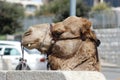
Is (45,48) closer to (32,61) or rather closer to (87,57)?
(87,57)

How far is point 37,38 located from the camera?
4.57 meters

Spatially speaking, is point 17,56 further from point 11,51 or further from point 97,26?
point 97,26

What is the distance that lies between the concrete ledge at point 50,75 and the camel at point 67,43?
11.8 inches

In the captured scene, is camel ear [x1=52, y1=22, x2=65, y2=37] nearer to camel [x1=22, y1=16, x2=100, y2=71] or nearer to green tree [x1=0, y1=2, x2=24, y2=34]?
camel [x1=22, y1=16, x2=100, y2=71]

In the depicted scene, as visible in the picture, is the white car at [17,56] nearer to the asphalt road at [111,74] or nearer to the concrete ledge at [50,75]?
the asphalt road at [111,74]

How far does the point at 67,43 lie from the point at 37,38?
0.28 metres

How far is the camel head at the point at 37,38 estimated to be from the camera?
4566mm

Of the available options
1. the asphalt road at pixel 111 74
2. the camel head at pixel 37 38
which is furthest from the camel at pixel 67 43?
the asphalt road at pixel 111 74

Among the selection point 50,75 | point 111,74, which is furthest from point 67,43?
point 111,74

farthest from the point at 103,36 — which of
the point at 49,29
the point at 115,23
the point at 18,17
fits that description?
the point at 49,29

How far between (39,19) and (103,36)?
15.2m

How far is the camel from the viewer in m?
4.49

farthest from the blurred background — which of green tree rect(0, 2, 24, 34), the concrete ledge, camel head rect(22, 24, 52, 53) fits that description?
the concrete ledge

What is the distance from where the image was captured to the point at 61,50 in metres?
4.52
